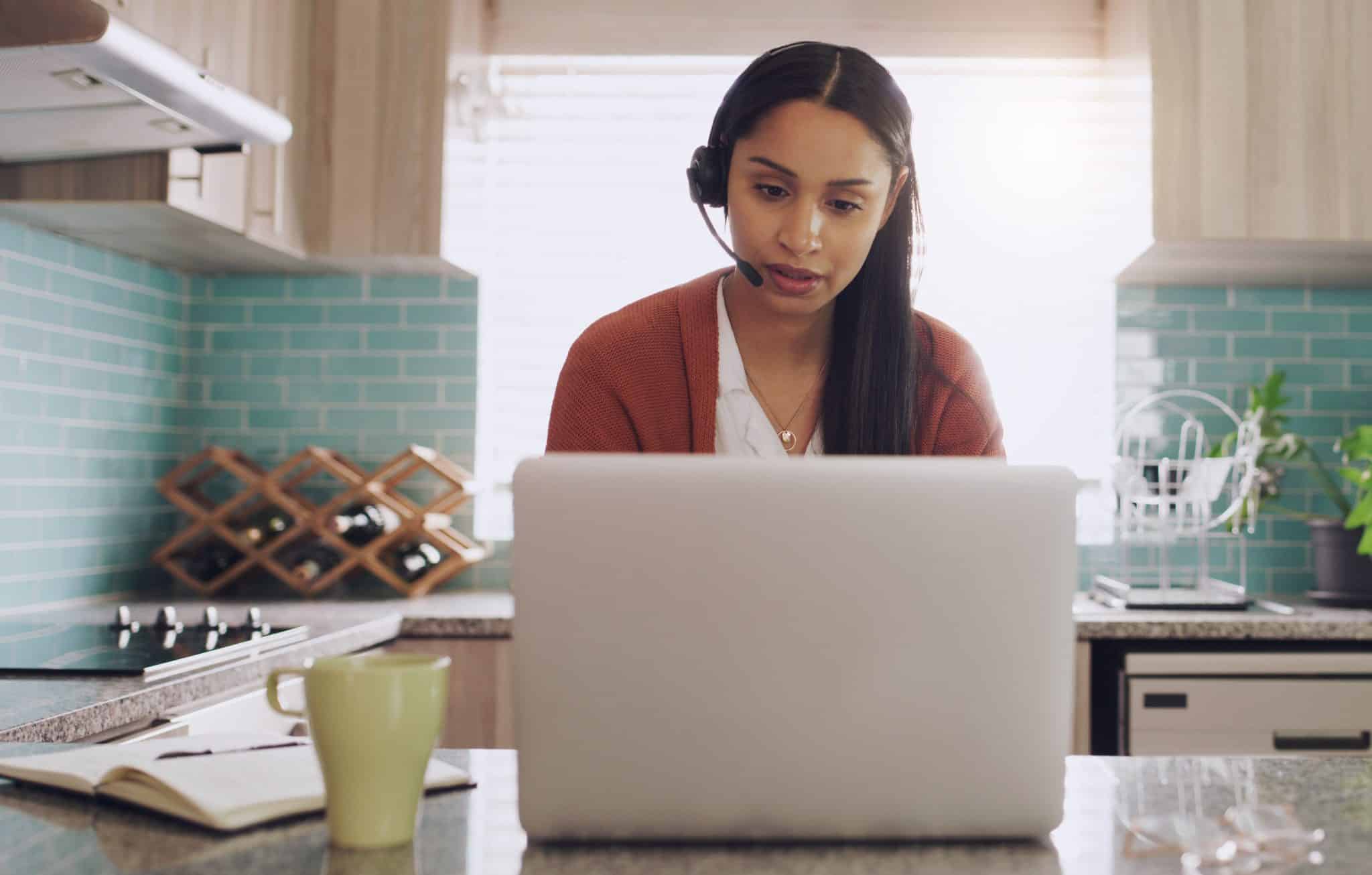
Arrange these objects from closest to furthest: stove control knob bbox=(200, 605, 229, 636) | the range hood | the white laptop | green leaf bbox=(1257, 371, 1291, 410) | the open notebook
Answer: the white laptop → the open notebook → the range hood → stove control knob bbox=(200, 605, 229, 636) → green leaf bbox=(1257, 371, 1291, 410)

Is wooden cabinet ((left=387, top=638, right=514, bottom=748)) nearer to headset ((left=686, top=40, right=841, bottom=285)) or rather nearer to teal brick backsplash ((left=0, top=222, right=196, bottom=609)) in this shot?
teal brick backsplash ((left=0, top=222, right=196, bottom=609))

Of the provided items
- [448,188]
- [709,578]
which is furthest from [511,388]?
[709,578]

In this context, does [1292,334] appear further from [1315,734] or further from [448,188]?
[448,188]

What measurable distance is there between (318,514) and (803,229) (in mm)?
1720

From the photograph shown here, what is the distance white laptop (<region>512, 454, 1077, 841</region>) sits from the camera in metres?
0.73

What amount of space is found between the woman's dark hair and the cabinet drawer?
3.91ft

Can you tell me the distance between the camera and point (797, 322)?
1501 millimetres

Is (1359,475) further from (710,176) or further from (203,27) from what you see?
(203,27)

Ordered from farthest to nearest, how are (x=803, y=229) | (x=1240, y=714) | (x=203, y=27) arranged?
(x=1240, y=714) < (x=203, y=27) < (x=803, y=229)

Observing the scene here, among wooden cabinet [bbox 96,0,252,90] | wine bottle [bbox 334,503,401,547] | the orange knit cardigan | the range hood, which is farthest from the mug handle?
wine bottle [bbox 334,503,401,547]

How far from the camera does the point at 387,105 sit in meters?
2.72

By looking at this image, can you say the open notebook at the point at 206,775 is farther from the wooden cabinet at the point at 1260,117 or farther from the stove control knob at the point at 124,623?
the wooden cabinet at the point at 1260,117

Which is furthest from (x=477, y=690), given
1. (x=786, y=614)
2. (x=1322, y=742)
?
(x=786, y=614)

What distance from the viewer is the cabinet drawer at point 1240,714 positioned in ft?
7.73
